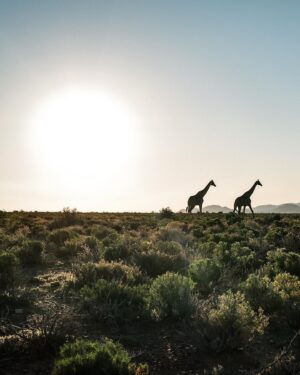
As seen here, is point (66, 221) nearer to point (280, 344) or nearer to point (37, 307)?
point (37, 307)

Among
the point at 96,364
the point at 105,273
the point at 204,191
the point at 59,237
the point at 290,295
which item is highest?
the point at 204,191

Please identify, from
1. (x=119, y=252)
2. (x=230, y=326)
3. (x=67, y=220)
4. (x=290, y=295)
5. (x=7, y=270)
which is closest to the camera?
(x=230, y=326)

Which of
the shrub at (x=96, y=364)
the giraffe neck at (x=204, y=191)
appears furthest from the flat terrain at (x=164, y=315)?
the giraffe neck at (x=204, y=191)

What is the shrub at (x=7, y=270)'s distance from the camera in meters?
10.0

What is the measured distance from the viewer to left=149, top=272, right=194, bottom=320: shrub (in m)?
7.81

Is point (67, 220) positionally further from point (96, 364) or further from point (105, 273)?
point (96, 364)

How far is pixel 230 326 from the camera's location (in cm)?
662

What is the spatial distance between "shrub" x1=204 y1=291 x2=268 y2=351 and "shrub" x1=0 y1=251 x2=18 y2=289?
16.2 ft

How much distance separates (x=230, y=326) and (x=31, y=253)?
8.47m

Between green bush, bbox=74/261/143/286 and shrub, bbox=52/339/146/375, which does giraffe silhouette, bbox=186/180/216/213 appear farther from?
shrub, bbox=52/339/146/375

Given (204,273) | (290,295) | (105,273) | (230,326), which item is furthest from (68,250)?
(230,326)

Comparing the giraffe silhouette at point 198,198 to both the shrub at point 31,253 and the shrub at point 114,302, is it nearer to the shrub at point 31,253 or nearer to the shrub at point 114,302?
the shrub at point 31,253

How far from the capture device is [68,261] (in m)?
14.3

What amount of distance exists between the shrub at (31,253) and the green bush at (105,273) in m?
3.63
